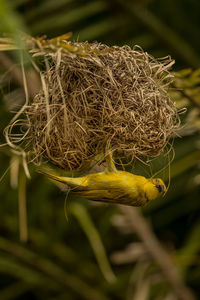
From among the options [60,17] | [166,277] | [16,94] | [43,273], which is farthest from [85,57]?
[166,277]

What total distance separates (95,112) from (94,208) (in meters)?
1.88

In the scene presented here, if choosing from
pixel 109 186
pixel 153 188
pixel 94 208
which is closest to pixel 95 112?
pixel 109 186

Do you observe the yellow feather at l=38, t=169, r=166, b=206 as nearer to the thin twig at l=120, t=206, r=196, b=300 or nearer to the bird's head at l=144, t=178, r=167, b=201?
the bird's head at l=144, t=178, r=167, b=201

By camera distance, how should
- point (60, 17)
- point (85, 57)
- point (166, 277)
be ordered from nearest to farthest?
point (85, 57) → point (60, 17) → point (166, 277)

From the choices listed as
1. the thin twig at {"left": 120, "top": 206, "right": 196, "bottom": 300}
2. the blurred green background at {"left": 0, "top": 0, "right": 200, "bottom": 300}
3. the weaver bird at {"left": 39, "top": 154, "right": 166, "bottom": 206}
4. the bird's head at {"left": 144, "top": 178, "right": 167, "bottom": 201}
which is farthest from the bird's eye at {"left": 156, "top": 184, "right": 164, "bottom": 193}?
the thin twig at {"left": 120, "top": 206, "right": 196, "bottom": 300}

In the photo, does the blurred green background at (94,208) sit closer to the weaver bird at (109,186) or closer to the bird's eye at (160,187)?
the bird's eye at (160,187)

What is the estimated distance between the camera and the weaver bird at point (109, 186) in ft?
5.29

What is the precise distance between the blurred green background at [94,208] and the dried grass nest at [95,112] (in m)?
0.71

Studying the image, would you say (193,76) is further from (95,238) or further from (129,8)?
(95,238)

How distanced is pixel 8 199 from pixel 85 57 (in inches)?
58.4

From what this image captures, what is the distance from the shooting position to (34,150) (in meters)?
1.64

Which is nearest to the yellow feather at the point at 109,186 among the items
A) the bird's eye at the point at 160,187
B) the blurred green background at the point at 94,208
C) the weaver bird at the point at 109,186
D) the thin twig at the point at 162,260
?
the weaver bird at the point at 109,186

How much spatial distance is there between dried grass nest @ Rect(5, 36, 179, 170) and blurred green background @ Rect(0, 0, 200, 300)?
0.71 meters

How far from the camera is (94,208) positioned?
3.40 metres
